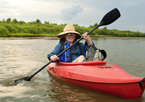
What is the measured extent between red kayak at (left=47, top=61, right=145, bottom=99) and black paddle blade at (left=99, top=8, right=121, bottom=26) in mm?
1103

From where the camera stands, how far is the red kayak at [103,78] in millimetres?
2830

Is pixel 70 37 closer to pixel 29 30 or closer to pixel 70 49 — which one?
pixel 70 49

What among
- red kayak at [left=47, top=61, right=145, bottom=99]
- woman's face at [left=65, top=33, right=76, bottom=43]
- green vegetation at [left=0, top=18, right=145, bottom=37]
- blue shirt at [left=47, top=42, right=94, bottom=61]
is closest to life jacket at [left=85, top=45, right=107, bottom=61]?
red kayak at [left=47, top=61, right=145, bottom=99]

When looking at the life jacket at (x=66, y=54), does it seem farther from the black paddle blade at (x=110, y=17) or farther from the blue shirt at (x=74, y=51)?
the black paddle blade at (x=110, y=17)

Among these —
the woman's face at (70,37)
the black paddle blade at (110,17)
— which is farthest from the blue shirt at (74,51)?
the black paddle blade at (110,17)

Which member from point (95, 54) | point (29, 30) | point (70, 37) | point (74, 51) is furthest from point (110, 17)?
point (29, 30)

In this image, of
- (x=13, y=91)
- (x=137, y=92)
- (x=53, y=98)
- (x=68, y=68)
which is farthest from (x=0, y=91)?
(x=137, y=92)

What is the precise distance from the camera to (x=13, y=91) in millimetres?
3461

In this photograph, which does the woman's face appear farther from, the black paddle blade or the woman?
the black paddle blade

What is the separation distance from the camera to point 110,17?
13.7ft

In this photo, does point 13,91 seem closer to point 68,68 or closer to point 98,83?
point 68,68

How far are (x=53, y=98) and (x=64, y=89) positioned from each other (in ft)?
1.79

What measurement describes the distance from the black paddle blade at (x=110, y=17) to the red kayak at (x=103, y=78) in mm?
1103

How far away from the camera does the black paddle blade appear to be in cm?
409
